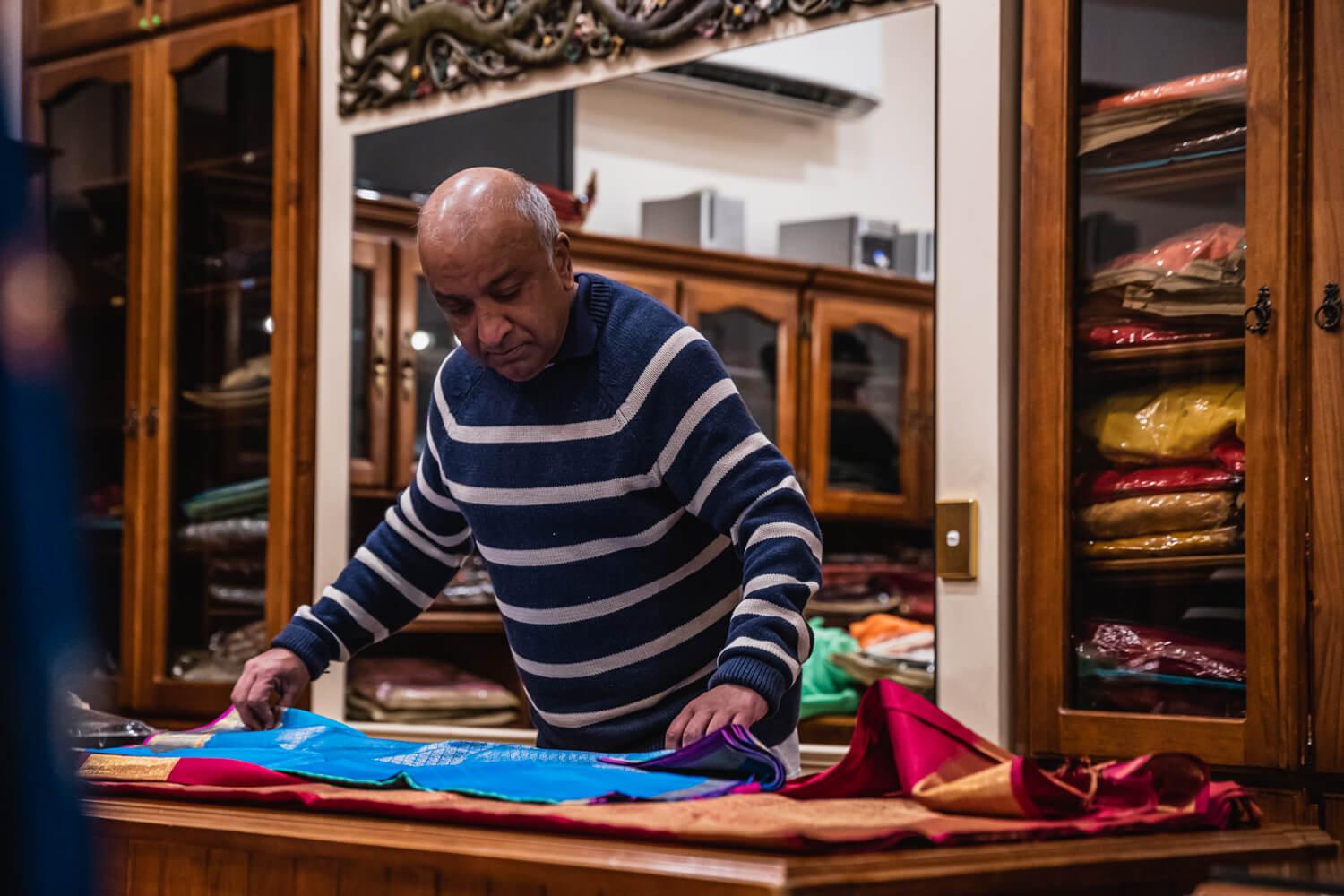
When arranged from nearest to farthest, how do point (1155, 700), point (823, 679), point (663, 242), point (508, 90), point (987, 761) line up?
point (987, 761) < point (1155, 700) < point (508, 90) < point (823, 679) < point (663, 242)

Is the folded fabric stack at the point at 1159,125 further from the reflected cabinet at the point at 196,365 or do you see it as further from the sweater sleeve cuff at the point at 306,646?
the reflected cabinet at the point at 196,365

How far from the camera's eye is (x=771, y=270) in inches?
150

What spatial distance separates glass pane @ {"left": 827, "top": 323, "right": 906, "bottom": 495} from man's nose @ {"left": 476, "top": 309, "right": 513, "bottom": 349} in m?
2.23

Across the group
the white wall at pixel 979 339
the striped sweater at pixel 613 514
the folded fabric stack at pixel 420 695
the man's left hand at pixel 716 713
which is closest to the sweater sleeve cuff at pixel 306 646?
the striped sweater at pixel 613 514

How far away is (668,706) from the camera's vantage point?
5.59 feet

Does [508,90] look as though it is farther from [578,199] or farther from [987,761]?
[987,761]

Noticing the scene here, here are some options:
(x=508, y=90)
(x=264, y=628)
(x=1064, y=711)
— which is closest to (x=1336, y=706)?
(x=1064, y=711)

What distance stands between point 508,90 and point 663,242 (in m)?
0.80

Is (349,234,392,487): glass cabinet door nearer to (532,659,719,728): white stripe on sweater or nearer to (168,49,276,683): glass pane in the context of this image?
(168,49,276,683): glass pane

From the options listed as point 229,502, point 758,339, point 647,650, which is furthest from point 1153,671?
point 229,502

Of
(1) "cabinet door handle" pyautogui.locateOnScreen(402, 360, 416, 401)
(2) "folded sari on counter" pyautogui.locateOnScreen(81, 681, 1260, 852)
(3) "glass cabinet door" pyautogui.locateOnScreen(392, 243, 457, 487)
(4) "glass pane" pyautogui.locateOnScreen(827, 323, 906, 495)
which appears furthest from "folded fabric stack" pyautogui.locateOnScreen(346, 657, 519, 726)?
(2) "folded sari on counter" pyautogui.locateOnScreen(81, 681, 1260, 852)

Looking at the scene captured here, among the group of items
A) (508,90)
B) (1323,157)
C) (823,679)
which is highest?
→ (508,90)

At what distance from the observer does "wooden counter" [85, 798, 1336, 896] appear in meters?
0.84

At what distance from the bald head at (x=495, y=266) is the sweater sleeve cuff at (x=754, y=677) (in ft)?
1.55
